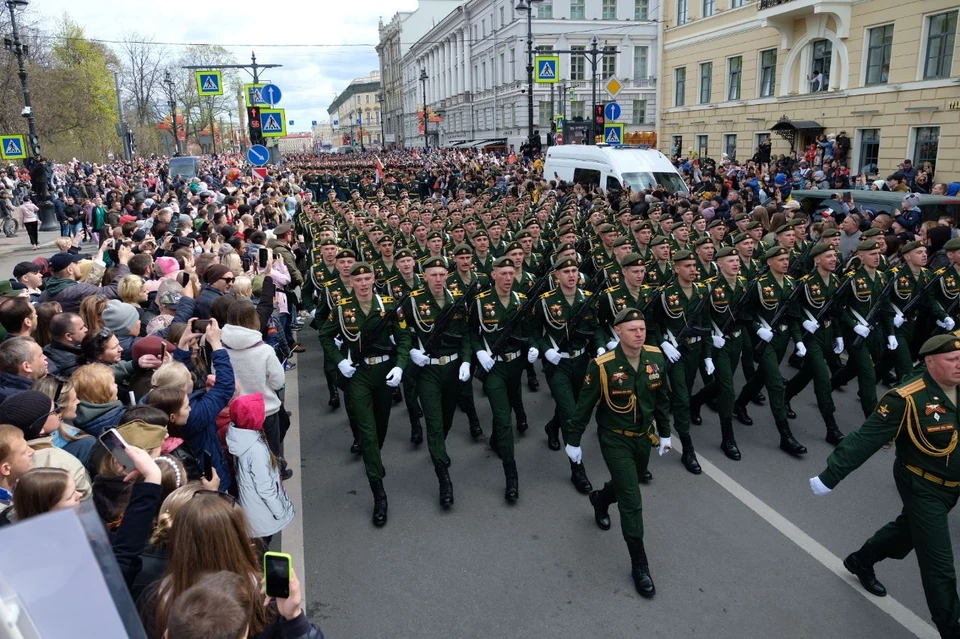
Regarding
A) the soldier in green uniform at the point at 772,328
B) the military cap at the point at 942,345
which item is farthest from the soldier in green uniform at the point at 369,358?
the military cap at the point at 942,345

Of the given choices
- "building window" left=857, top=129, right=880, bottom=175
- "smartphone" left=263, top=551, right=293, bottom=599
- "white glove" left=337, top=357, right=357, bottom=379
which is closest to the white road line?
"white glove" left=337, top=357, right=357, bottom=379

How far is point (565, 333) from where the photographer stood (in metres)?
6.29

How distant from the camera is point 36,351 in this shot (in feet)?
14.0

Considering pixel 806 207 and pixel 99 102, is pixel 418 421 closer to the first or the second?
pixel 806 207

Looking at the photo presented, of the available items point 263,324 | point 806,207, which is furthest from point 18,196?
point 806,207

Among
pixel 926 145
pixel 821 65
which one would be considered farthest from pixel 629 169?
pixel 821 65

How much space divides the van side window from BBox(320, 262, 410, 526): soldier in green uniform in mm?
13694

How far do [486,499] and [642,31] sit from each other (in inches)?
Answer: 2137

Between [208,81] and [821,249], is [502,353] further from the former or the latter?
[208,81]

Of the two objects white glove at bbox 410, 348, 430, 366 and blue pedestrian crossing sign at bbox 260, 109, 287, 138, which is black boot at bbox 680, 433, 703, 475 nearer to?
white glove at bbox 410, 348, 430, 366

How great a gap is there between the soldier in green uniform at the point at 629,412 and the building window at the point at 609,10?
182 feet

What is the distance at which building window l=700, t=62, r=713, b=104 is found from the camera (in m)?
28.6

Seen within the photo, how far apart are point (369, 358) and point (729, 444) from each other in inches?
137

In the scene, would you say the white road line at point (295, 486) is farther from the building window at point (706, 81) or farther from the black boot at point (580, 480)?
the building window at point (706, 81)
